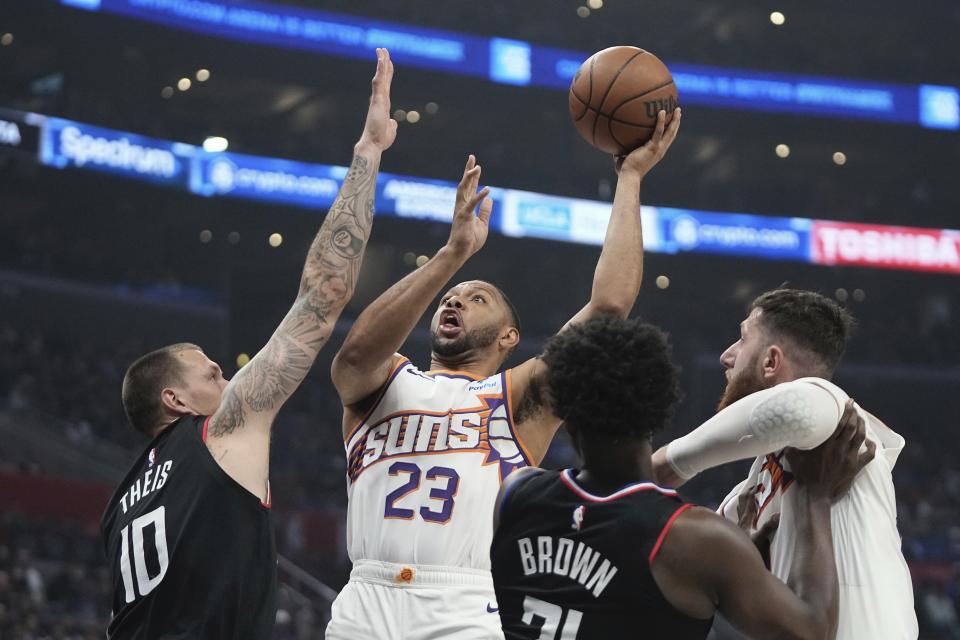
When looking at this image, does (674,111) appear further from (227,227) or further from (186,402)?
Answer: (227,227)

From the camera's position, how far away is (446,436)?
143 inches

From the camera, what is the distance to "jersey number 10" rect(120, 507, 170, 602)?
315 cm

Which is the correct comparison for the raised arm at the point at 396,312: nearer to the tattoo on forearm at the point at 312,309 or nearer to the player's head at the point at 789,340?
the tattoo on forearm at the point at 312,309

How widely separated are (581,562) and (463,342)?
162 cm

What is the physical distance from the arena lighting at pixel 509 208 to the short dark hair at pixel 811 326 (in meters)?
21.0

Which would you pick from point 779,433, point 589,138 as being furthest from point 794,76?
point 779,433

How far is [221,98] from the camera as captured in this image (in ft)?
89.1

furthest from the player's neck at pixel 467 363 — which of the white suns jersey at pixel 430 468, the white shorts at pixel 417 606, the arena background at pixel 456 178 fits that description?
the arena background at pixel 456 178

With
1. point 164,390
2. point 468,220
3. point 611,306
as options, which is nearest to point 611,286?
point 611,306

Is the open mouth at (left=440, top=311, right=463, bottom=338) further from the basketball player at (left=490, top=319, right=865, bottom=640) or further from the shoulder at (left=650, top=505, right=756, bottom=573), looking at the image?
the shoulder at (left=650, top=505, right=756, bottom=573)

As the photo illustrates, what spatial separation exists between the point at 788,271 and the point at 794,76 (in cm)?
480

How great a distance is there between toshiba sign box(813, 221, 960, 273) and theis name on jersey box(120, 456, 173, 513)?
985 inches

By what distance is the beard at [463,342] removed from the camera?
3.95m

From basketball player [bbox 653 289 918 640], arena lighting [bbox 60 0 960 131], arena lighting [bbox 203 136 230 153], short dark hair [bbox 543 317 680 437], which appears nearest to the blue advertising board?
arena lighting [bbox 203 136 230 153]
